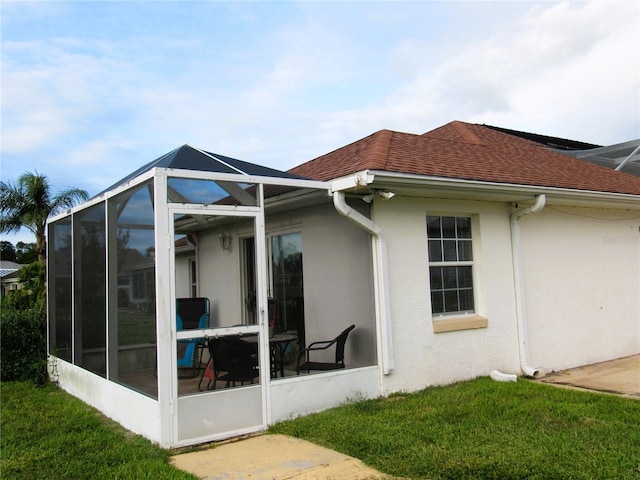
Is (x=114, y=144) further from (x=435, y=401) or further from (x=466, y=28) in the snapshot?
(x=435, y=401)

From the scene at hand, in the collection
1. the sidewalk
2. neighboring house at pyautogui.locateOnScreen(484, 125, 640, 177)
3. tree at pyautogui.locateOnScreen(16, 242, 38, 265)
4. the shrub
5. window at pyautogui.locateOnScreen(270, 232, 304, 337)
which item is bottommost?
the sidewalk

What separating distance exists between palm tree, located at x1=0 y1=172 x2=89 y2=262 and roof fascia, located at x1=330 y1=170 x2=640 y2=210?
20818mm

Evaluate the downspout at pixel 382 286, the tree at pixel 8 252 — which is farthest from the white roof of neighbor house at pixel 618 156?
the tree at pixel 8 252

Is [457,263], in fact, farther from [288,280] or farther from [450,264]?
[288,280]

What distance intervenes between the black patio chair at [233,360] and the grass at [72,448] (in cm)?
106

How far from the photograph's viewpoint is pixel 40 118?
10.2 m

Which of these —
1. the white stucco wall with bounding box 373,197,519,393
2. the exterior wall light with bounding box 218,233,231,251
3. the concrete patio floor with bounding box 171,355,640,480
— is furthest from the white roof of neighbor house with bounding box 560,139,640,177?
the concrete patio floor with bounding box 171,355,640,480

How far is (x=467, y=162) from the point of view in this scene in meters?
8.57

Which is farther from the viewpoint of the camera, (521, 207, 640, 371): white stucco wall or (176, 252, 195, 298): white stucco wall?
(176, 252, 195, 298): white stucco wall

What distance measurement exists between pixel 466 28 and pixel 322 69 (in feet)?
9.90

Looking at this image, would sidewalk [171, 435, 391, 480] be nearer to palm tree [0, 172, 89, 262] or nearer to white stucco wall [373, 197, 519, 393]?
white stucco wall [373, 197, 519, 393]

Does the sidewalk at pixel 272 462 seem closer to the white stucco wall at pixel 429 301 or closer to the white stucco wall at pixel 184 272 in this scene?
the white stucco wall at pixel 429 301

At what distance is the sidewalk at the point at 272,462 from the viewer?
14.9 ft

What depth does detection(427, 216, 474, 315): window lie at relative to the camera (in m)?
7.86
